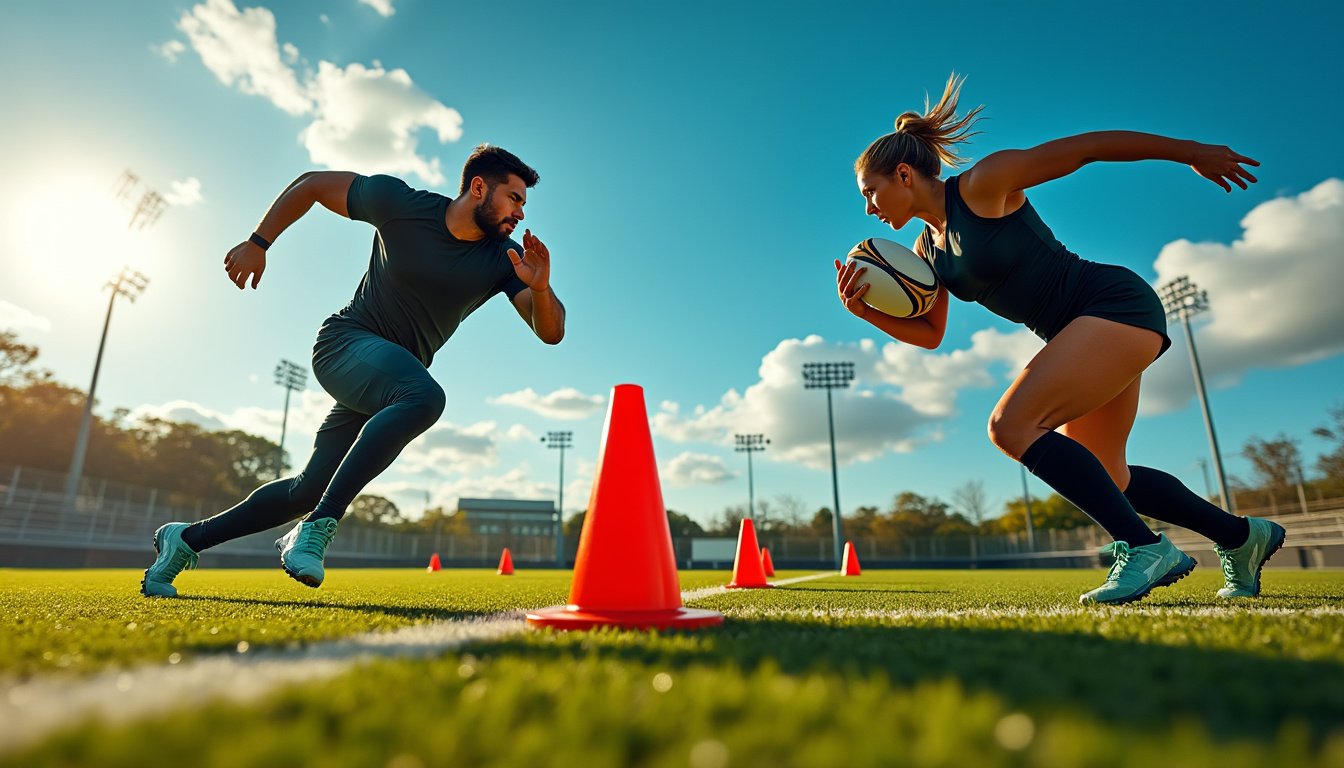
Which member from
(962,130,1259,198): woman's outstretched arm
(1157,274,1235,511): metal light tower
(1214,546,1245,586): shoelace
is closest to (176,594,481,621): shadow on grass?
(962,130,1259,198): woman's outstretched arm

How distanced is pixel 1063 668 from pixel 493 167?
12.1ft

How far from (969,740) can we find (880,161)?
10.6 feet

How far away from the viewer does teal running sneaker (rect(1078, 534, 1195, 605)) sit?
113 inches

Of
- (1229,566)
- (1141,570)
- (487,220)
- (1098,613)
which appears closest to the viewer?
(1098,613)

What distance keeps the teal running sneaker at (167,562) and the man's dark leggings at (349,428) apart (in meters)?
0.08

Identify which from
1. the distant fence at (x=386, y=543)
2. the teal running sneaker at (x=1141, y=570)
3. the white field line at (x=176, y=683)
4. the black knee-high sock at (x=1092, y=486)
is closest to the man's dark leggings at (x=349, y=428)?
the white field line at (x=176, y=683)

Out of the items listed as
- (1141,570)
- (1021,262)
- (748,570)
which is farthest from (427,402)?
(748,570)

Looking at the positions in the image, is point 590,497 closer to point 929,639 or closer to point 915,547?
point 929,639

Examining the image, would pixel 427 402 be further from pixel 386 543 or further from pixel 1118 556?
pixel 386 543

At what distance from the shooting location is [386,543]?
46594mm

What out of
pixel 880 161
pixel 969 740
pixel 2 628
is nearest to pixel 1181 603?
pixel 880 161

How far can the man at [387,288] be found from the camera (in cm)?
358

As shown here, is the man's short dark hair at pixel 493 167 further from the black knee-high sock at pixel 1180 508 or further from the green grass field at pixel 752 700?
the black knee-high sock at pixel 1180 508

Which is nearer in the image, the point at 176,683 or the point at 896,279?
the point at 176,683
